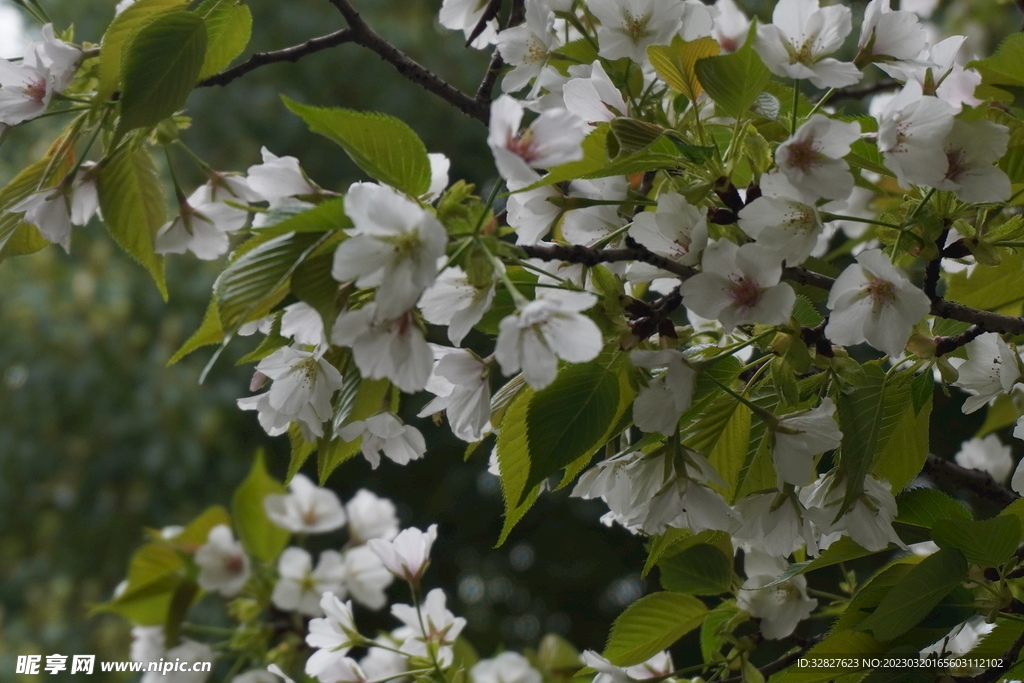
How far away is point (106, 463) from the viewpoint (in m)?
2.46

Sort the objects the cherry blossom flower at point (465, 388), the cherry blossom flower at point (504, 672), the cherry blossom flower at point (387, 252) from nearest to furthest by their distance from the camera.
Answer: the cherry blossom flower at point (387, 252) < the cherry blossom flower at point (465, 388) < the cherry blossom flower at point (504, 672)

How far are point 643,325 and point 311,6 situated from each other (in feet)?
8.89

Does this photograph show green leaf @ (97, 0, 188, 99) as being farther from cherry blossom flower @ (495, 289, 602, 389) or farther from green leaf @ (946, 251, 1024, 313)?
green leaf @ (946, 251, 1024, 313)

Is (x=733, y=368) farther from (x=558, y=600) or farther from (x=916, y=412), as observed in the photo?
(x=558, y=600)

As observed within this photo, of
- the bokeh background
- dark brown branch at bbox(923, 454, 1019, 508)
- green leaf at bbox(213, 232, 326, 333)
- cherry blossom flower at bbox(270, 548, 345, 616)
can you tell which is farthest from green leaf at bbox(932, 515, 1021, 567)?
the bokeh background

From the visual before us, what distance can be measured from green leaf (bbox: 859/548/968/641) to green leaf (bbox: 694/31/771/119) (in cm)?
24

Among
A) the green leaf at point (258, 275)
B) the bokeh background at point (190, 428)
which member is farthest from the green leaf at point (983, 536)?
the bokeh background at point (190, 428)

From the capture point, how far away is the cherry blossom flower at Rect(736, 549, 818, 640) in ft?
1.86

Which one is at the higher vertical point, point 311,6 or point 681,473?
point 681,473

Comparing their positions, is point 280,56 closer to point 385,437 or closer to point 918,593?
point 385,437

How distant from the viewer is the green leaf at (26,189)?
0.49m

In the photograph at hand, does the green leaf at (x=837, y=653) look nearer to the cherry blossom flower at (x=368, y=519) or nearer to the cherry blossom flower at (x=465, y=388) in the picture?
the cherry blossom flower at (x=465, y=388)

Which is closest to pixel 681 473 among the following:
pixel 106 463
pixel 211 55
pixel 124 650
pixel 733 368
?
pixel 733 368

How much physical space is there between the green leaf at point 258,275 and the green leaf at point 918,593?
0.33 metres
